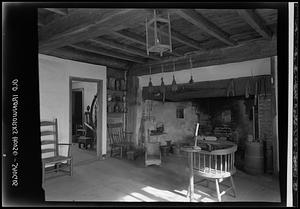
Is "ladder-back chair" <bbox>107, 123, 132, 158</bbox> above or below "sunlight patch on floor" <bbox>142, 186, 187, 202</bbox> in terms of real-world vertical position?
above

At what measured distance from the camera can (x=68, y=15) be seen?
2.58 m

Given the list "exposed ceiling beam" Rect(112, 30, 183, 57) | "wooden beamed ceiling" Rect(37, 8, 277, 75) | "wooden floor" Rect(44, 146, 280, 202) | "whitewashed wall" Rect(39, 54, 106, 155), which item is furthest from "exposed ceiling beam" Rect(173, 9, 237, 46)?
"whitewashed wall" Rect(39, 54, 106, 155)

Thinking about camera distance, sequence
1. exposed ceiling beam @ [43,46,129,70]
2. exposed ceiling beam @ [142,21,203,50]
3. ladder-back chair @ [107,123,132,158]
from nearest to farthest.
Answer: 1. exposed ceiling beam @ [142,21,203,50]
2. exposed ceiling beam @ [43,46,129,70]
3. ladder-back chair @ [107,123,132,158]

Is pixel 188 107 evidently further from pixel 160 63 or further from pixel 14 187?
pixel 14 187

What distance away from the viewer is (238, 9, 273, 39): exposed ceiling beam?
2.48 metres

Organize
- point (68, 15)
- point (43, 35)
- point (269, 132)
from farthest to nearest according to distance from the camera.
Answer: point (269, 132) < point (43, 35) < point (68, 15)

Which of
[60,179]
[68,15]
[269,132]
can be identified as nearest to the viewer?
[68,15]

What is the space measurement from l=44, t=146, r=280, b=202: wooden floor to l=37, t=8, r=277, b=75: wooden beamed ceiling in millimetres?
1970

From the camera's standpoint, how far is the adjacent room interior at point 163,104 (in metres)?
2.75

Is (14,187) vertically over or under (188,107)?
under

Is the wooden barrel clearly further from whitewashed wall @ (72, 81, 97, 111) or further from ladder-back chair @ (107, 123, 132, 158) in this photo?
whitewashed wall @ (72, 81, 97, 111)

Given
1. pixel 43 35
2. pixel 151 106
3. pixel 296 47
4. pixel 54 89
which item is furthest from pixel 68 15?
pixel 151 106

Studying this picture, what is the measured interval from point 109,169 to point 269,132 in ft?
9.53

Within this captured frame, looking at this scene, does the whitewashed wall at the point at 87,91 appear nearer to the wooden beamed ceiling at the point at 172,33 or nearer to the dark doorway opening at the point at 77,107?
the dark doorway opening at the point at 77,107
